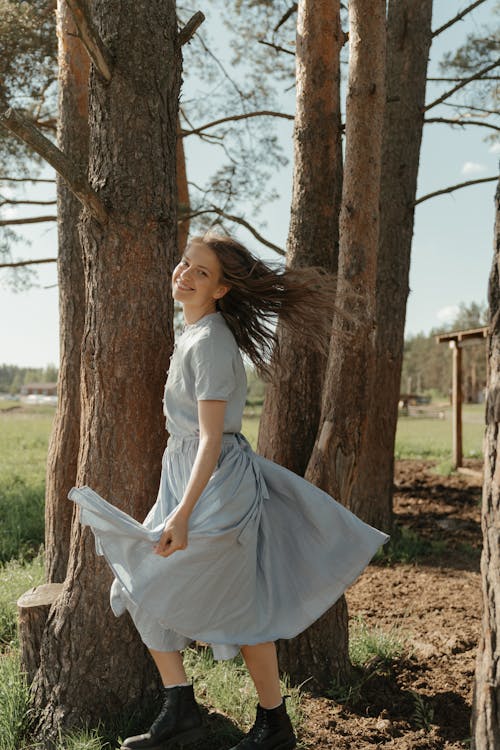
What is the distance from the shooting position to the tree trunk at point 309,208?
4316mm

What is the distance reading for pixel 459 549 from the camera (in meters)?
6.98

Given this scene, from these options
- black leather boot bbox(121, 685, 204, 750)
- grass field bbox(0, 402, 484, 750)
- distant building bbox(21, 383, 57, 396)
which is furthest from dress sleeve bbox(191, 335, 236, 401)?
distant building bbox(21, 383, 57, 396)

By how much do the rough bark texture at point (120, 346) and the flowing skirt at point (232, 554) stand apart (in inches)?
15.8

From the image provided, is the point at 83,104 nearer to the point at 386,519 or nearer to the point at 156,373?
the point at 156,373

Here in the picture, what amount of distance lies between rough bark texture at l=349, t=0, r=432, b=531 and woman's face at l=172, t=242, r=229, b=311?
13.9 feet

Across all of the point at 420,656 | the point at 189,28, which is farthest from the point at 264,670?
the point at 189,28

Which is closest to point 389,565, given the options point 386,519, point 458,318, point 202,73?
point 386,519

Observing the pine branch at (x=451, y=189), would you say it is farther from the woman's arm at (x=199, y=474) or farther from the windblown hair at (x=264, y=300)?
the woman's arm at (x=199, y=474)

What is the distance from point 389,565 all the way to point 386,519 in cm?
78

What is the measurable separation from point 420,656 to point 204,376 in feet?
7.83

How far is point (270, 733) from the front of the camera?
2816 millimetres

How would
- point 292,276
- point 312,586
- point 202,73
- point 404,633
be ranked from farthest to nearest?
point 202,73 < point 404,633 < point 292,276 < point 312,586

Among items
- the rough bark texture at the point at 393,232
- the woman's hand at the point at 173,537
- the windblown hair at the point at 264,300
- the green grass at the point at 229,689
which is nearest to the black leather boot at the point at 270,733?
the green grass at the point at 229,689

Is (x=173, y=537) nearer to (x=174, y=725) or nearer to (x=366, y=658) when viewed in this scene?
(x=174, y=725)
